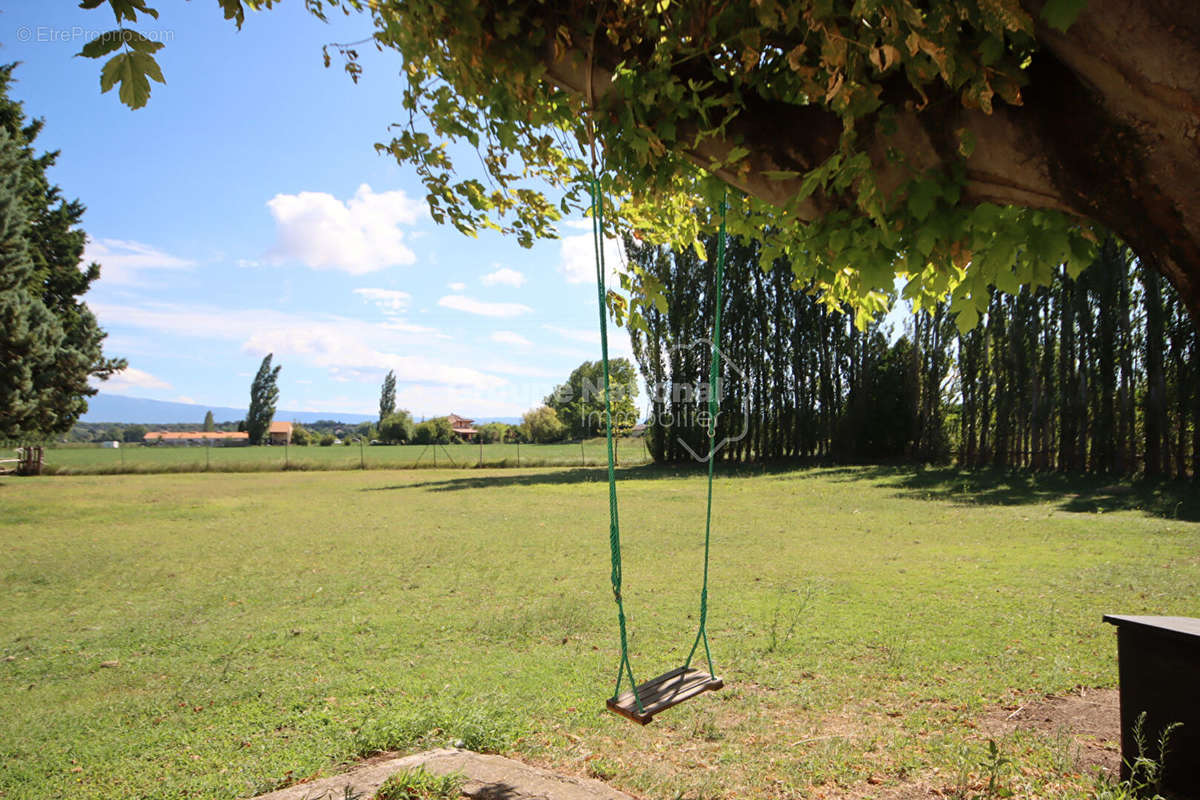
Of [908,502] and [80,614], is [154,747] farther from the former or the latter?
[908,502]

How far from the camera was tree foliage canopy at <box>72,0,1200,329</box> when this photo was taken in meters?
1.67

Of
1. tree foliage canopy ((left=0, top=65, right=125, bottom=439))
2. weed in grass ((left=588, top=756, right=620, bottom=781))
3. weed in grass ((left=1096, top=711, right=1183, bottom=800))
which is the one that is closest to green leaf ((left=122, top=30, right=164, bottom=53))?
weed in grass ((left=588, top=756, right=620, bottom=781))

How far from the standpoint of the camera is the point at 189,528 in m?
11.5

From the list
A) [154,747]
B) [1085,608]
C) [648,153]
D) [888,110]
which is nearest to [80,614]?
[154,747]

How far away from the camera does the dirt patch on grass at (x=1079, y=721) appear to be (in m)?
3.09

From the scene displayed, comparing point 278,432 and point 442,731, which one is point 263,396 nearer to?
point 278,432

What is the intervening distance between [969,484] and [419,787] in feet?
50.6

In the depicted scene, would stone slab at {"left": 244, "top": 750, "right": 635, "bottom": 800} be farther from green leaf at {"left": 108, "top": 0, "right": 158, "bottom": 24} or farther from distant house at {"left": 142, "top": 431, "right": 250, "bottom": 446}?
distant house at {"left": 142, "top": 431, "right": 250, "bottom": 446}

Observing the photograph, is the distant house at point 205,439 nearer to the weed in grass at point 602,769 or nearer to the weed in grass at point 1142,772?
the weed in grass at point 602,769

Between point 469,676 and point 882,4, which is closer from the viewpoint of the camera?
point 882,4

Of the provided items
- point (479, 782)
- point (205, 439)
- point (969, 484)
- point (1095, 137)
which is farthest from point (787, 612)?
point (205, 439)

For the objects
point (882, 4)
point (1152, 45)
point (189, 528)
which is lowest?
point (189, 528)

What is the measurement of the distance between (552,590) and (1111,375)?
1478 centimetres

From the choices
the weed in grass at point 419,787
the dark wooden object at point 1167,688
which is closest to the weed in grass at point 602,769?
the weed in grass at point 419,787
